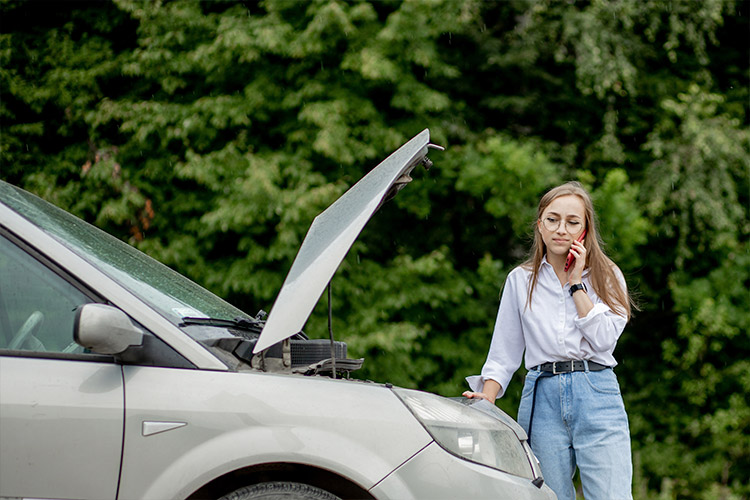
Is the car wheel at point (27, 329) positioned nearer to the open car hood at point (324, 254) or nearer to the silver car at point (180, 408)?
the silver car at point (180, 408)

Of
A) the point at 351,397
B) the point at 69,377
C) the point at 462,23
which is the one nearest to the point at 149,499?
the point at 69,377

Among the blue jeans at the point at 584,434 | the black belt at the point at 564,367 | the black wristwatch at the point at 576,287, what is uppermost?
the black wristwatch at the point at 576,287

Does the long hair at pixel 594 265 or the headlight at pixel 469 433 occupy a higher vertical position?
the long hair at pixel 594 265

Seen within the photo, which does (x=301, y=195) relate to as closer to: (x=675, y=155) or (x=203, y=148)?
(x=203, y=148)

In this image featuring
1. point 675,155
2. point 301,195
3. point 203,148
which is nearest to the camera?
point 301,195

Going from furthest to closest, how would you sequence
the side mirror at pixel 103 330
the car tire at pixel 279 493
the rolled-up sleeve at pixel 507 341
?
the rolled-up sleeve at pixel 507 341 < the car tire at pixel 279 493 < the side mirror at pixel 103 330

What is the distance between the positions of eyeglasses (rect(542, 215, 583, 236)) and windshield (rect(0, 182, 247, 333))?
127 centimetres

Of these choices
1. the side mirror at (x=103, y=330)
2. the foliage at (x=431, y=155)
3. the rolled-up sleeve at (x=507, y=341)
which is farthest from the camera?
the foliage at (x=431, y=155)

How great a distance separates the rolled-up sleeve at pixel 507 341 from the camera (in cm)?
343

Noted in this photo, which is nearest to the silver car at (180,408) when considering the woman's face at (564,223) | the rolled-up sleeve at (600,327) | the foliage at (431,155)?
the rolled-up sleeve at (600,327)

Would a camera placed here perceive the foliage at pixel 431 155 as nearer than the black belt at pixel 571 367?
No

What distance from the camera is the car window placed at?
2441 millimetres

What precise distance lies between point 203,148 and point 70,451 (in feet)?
26.2

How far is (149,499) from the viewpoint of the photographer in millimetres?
2270
